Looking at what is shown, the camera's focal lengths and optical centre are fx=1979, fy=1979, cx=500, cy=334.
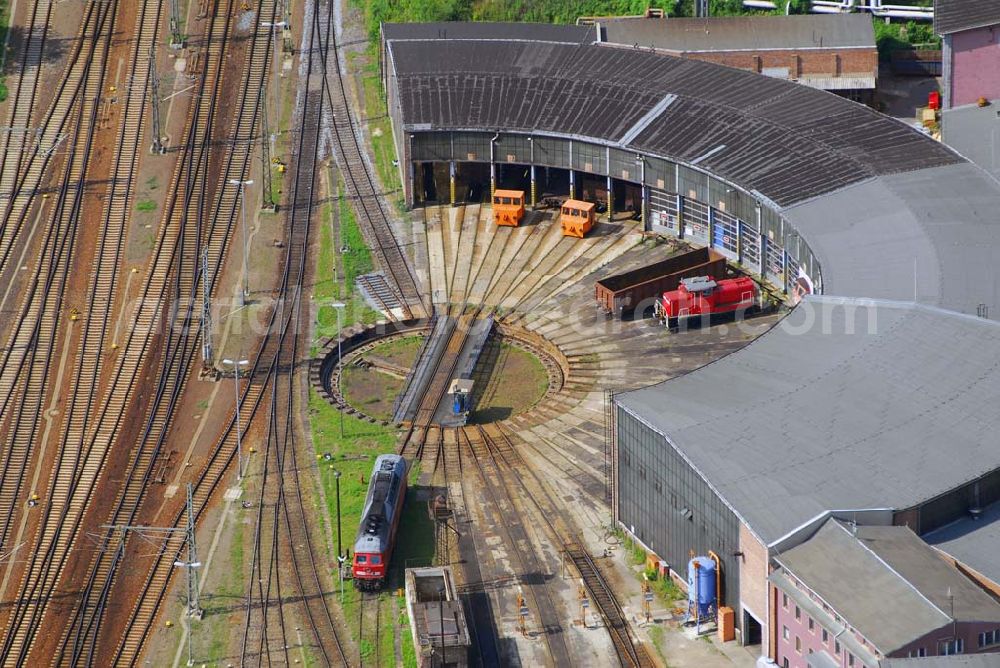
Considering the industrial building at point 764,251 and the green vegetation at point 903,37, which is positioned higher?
the green vegetation at point 903,37

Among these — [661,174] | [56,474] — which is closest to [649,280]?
[661,174]

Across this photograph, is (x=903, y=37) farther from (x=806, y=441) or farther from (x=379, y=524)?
(x=379, y=524)

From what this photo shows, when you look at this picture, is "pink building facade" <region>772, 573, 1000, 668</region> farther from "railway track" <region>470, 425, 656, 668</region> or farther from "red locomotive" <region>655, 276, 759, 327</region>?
"red locomotive" <region>655, 276, 759, 327</region>

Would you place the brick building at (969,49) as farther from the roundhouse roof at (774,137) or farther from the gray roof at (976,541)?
the gray roof at (976,541)

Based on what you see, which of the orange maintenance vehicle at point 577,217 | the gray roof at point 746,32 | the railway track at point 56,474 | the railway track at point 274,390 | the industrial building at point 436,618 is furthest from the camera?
the gray roof at point 746,32

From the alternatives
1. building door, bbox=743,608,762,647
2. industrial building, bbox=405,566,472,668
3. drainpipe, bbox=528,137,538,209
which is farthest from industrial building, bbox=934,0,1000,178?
industrial building, bbox=405,566,472,668

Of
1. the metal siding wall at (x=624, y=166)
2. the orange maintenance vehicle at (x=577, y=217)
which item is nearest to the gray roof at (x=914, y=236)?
the metal siding wall at (x=624, y=166)
